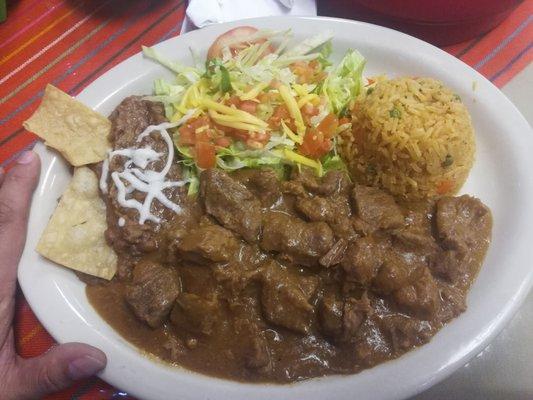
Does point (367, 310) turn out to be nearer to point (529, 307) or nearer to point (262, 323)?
point (262, 323)

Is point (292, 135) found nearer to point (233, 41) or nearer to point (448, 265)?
point (233, 41)

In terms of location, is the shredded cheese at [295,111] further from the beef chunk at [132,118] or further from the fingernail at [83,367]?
the fingernail at [83,367]

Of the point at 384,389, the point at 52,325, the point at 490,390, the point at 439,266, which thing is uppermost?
the point at 52,325

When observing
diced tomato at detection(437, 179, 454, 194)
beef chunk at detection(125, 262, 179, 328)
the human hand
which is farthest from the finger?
diced tomato at detection(437, 179, 454, 194)

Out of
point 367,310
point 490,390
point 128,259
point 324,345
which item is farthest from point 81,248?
point 490,390

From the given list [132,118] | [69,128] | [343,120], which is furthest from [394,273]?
[69,128]

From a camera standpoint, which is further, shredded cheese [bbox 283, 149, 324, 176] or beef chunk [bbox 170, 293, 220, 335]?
shredded cheese [bbox 283, 149, 324, 176]

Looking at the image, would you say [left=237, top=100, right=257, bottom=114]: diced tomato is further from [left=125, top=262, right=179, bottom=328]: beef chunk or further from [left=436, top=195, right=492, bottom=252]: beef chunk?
[left=436, top=195, right=492, bottom=252]: beef chunk
